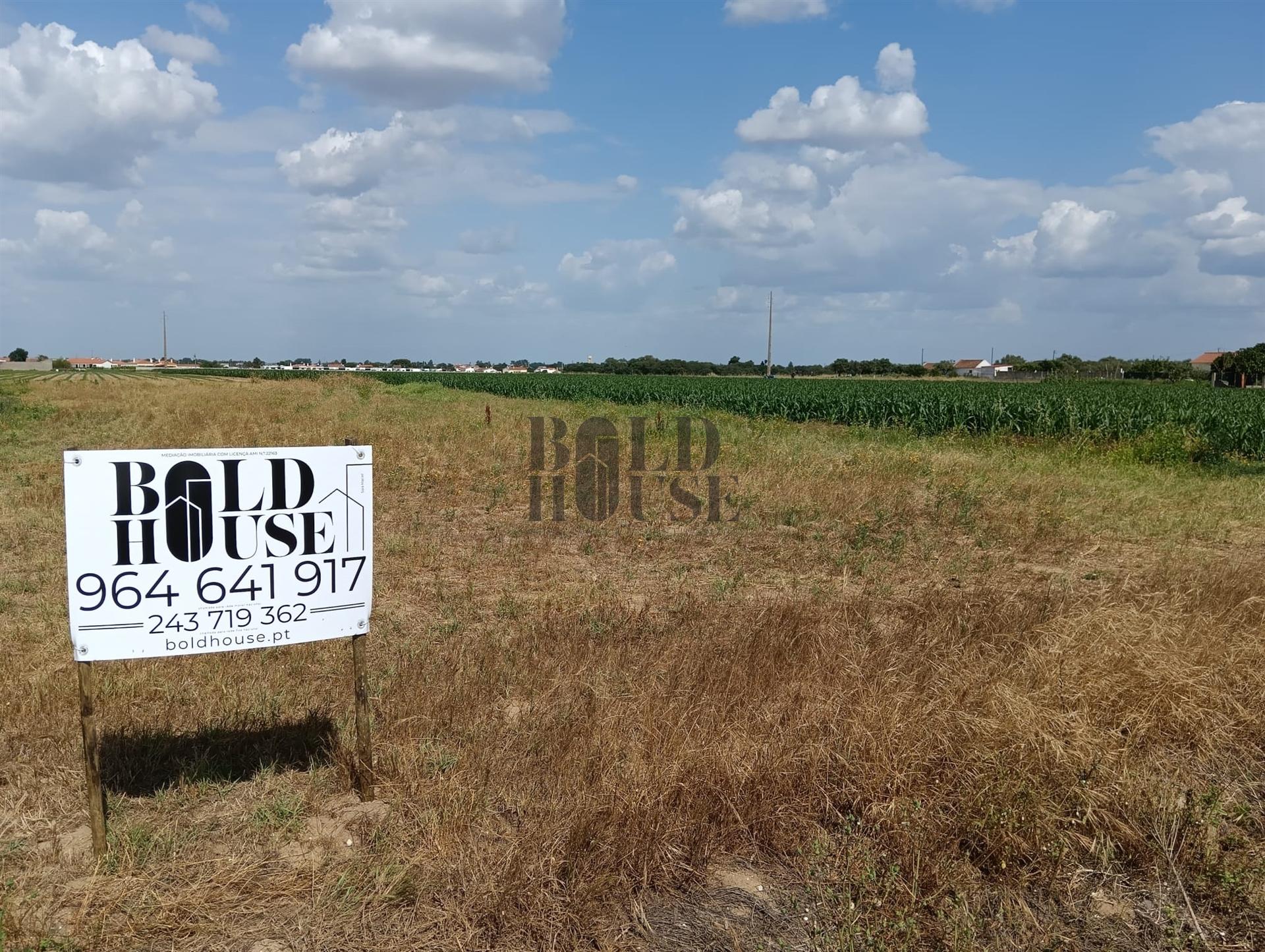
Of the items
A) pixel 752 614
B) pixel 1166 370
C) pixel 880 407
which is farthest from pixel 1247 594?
pixel 1166 370

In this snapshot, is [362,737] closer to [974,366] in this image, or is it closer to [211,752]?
[211,752]

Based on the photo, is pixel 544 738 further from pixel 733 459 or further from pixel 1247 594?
pixel 733 459

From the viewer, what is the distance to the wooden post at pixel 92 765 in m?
3.28

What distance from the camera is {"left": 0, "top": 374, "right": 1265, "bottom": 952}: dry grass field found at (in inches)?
121

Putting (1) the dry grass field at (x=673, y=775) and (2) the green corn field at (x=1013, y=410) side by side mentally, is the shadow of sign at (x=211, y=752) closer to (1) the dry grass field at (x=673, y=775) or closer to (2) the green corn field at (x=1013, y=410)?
(1) the dry grass field at (x=673, y=775)

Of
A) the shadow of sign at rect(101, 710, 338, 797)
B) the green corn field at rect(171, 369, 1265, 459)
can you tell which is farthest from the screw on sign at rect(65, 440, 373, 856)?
the green corn field at rect(171, 369, 1265, 459)

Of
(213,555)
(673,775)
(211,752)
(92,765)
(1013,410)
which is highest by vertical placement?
(1013,410)

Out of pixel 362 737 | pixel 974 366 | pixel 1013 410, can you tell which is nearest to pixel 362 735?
pixel 362 737

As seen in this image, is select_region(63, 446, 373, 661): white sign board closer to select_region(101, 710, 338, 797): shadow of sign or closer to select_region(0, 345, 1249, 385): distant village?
select_region(101, 710, 338, 797): shadow of sign

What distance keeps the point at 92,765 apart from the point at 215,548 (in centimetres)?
95

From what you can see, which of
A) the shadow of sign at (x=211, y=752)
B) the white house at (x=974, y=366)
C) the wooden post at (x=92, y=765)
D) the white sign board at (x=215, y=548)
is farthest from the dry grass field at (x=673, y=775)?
the white house at (x=974, y=366)

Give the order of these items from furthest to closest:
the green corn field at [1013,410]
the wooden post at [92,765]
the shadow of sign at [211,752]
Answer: the green corn field at [1013,410] → the shadow of sign at [211,752] → the wooden post at [92,765]

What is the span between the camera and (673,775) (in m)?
3.76

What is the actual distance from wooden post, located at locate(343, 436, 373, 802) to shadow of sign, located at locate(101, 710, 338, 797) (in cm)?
31
